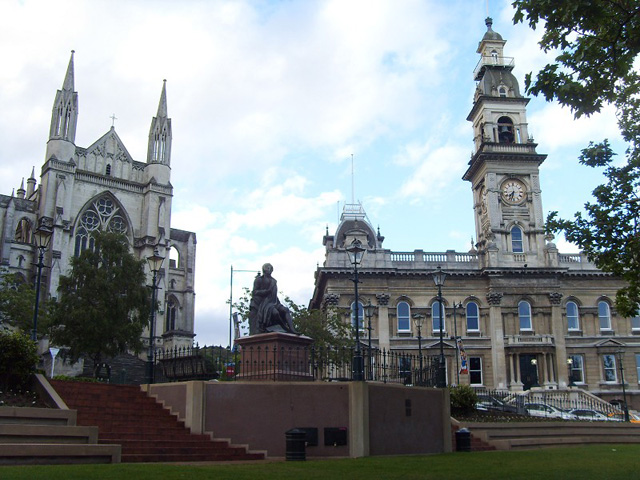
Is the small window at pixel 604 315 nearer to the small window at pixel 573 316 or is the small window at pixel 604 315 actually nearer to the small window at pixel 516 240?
the small window at pixel 573 316

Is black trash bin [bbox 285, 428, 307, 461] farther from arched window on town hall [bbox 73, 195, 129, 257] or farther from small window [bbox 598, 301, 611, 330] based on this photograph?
arched window on town hall [bbox 73, 195, 129, 257]

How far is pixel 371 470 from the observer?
40.2 feet

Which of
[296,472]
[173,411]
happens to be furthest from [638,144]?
[173,411]

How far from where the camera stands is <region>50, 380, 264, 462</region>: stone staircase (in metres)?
14.3

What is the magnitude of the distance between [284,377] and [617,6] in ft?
38.7

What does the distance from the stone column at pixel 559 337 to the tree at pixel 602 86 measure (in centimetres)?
3154

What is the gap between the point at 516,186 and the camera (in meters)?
52.0

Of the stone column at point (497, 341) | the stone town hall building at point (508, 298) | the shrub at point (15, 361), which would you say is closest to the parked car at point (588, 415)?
the stone town hall building at point (508, 298)

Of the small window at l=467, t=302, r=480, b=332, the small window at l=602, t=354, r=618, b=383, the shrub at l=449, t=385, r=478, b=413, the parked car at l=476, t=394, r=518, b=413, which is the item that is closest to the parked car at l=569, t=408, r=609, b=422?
the parked car at l=476, t=394, r=518, b=413

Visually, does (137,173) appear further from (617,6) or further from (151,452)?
(617,6)

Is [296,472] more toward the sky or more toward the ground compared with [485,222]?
more toward the ground

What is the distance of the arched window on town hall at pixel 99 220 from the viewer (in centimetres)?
5947

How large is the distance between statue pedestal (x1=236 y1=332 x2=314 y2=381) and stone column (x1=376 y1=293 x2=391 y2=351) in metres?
29.4

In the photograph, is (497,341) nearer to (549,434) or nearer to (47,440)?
(549,434)
